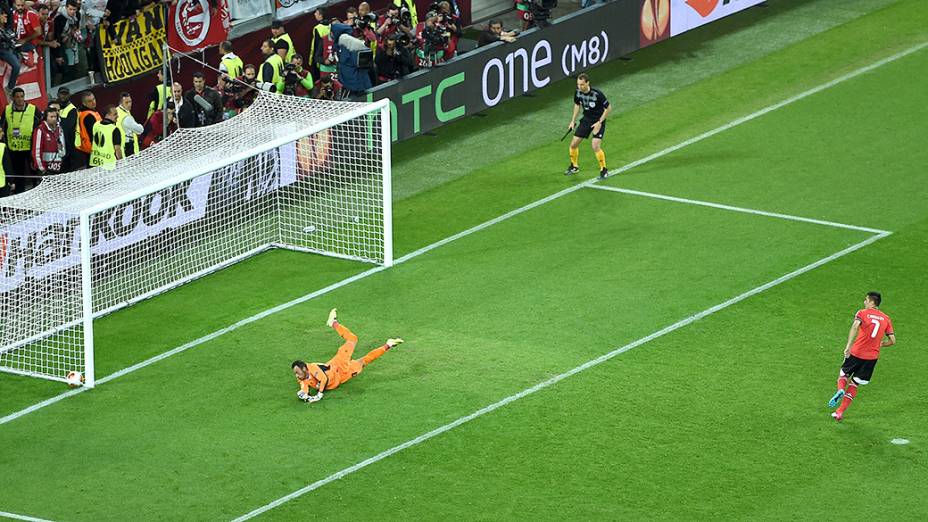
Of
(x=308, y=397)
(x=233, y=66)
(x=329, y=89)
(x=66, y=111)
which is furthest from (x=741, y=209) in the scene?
(x=66, y=111)

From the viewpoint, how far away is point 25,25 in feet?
88.4

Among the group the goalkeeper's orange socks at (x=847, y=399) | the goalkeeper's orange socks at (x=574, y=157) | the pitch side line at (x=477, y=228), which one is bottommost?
the pitch side line at (x=477, y=228)

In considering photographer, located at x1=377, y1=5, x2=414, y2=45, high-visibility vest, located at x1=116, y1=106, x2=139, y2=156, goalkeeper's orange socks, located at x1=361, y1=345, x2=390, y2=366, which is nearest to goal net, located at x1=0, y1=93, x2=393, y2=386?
high-visibility vest, located at x1=116, y1=106, x2=139, y2=156

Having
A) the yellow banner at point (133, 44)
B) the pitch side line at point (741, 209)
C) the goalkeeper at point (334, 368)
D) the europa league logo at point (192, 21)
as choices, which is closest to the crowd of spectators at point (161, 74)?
the yellow banner at point (133, 44)

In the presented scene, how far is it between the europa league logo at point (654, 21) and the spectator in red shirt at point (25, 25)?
41.5ft

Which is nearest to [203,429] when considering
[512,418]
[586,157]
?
[512,418]

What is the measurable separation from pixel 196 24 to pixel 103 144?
4.68m

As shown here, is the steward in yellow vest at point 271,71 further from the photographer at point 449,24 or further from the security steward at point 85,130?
the photographer at point 449,24

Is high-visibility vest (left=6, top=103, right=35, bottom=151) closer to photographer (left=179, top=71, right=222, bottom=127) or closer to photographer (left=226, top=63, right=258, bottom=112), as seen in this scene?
photographer (left=179, top=71, right=222, bottom=127)

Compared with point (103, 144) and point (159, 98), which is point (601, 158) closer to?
point (159, 98)

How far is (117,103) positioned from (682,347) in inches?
438

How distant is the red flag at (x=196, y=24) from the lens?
2984 cm

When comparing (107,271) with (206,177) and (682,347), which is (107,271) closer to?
(206,177)

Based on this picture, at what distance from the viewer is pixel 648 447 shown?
794 inches
